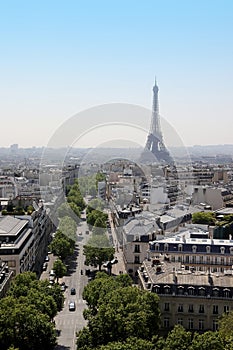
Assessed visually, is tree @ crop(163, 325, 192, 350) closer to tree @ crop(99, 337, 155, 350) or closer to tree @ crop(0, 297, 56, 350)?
tree @ crop(99, 337, 155, 350)

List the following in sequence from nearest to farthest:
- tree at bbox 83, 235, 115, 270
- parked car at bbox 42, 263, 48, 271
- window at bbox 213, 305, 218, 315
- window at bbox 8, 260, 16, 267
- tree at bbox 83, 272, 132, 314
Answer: window at bbox 213, 305, 218, 315 → tree at bbox 83, 272, 132, 314 → window at bbox 8, 260, 16, 267 → tree at bbox 83, 235, 115, 270 → parked car at bbox 42, 263, 48, 271

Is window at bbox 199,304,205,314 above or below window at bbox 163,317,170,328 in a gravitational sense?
above

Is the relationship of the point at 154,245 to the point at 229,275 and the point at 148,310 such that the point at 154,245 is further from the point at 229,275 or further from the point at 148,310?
the point at 148,310

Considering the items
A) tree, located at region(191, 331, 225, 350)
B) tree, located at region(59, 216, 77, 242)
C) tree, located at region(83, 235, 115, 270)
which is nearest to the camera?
tree, located at region(191, 331, 225, 350)

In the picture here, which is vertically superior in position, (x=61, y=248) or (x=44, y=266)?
(x=61, y=248)

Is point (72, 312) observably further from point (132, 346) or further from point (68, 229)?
point (68, 229)

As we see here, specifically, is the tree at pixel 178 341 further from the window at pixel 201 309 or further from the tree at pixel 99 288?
the tree at pixel 99 288

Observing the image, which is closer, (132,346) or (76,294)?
(132,346)

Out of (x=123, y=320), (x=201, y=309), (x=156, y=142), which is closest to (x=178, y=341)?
(x=123, y=320)

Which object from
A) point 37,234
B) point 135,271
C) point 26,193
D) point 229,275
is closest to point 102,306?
point 229,275

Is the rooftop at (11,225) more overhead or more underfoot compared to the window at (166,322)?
more overhead

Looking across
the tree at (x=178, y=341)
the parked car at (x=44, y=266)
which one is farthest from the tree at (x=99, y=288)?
the parked car at (x=44, y=266)

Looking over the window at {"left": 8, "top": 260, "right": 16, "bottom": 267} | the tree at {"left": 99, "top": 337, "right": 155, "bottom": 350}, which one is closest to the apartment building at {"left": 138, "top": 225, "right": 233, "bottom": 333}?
the tree at {"left": 99, "top": 337, "right": 155, "bottom": 350}

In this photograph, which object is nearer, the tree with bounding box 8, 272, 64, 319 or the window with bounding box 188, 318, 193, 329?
the tree with bounding box 8, 272, 64, 319
